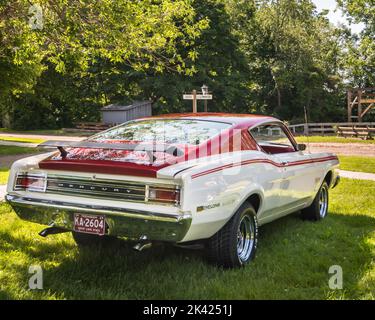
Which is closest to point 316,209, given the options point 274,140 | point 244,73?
point 274,140

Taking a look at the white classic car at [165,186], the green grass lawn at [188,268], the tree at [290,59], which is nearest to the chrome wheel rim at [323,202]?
the green grass lawn at [188,268]

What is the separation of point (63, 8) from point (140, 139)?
377cm

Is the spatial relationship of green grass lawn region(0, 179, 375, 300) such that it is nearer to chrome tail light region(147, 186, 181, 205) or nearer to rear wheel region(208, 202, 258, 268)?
rear wheel region(208, 202, 258, 268)

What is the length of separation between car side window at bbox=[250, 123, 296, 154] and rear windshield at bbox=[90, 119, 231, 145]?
850 millimetres

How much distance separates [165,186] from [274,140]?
2.85 meters

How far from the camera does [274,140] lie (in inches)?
249

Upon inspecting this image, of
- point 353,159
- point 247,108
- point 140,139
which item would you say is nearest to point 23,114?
point 247,108

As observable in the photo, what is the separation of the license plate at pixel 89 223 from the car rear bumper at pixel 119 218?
4cm

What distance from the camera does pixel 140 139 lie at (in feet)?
16.3

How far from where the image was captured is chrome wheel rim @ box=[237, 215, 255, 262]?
464 centimetres

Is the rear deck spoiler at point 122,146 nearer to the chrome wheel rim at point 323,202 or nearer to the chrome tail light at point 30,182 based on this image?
the chrome tail light at point 30,182

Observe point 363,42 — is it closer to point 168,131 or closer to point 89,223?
point 168,131

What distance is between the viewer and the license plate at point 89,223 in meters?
4.07

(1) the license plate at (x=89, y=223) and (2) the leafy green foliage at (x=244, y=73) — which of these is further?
(2) the leafy green foliage at (x=244, y=73)
